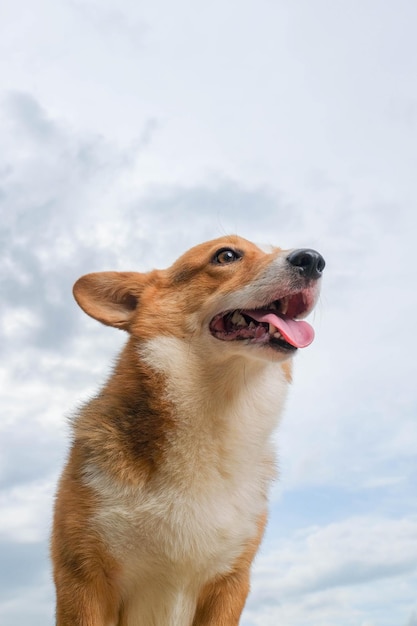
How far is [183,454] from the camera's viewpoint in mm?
5512

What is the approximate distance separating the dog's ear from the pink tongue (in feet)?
2.89

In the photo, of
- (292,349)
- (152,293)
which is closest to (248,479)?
(292,349)

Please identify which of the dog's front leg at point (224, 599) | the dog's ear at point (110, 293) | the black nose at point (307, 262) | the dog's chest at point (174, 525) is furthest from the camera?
the dog's ear at point (110, 293)

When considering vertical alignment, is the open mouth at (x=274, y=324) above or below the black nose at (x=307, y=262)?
below

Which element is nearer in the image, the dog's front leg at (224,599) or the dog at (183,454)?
the dog at (183,454)

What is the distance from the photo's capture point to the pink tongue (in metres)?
5.60

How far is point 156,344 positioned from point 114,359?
0.42m

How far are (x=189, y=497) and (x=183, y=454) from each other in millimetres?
265

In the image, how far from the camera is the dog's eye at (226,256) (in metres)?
6.12

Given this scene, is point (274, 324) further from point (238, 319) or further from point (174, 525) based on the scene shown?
point (174, 525)

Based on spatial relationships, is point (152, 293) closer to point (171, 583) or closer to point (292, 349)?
point (292, 349)

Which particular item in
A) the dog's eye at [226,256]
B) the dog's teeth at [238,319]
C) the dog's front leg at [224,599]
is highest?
the dog's eye at [226,256]

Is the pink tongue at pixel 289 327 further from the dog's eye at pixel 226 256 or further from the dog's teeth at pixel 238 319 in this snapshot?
the dog's eye at pixel 226 256

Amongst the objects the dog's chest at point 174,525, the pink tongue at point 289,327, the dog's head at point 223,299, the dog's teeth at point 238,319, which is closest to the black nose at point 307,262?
the dog's head at point 223,299
